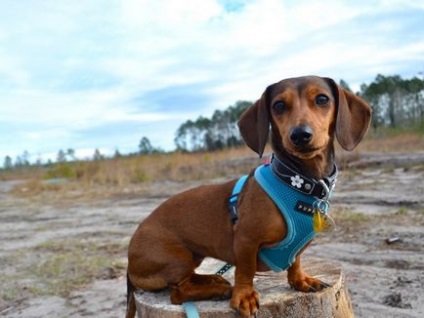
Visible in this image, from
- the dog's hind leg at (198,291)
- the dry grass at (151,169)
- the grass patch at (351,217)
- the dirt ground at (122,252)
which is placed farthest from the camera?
the dry grass at (151,169)

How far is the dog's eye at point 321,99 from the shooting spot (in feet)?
10.4

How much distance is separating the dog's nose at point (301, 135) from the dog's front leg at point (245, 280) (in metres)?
0.69

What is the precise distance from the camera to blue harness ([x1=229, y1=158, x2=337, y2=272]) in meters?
3.10

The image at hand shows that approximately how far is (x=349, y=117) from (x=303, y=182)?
0.49 meters

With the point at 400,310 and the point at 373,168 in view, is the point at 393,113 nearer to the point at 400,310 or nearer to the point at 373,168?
the point at 373,168

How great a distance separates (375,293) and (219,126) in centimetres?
7060

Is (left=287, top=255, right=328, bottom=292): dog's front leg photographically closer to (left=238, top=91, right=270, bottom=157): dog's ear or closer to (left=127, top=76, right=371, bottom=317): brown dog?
(left=127, top=76, right=371, bottom=317): brown dog

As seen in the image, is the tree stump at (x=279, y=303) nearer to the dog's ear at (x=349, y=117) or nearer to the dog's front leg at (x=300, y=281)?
the dog's front leg at (x=300, y=281)

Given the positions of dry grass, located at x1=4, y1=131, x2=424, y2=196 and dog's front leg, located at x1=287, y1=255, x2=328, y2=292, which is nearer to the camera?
dog's front leg, located at x1=287, y1=255, x2=328, y2=292

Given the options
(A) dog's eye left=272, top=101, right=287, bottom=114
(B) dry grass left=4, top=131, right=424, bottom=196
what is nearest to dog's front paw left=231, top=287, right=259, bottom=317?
(A) dog's eye left=272, top=101, right=287, bottom=114

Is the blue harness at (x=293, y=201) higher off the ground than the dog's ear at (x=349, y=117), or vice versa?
the dog's ear at (x=349, y=117)

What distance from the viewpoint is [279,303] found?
11.0ft

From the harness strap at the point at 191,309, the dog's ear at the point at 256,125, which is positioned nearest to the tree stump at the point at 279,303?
the harness strap at the point at 191,309

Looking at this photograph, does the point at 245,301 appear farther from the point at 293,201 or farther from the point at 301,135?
the point at 301,135
